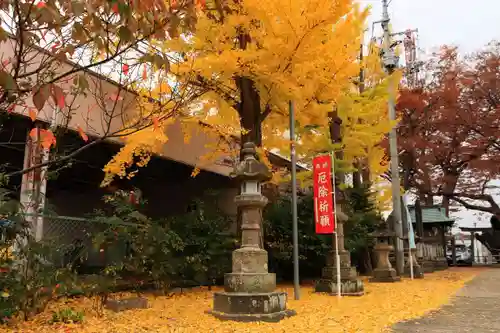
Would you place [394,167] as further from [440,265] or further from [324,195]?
[440,265]

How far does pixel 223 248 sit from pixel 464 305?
5152 millimetres

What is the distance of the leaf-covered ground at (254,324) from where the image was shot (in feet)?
17.8

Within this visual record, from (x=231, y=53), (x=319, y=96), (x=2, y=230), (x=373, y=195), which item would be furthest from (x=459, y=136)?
(x=2, y=230)

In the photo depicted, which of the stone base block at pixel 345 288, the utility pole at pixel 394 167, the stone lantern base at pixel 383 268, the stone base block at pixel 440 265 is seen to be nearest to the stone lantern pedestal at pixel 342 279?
the stone base block at pixel 345 288

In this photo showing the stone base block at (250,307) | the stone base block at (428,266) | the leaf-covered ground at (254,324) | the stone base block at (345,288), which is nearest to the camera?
the leaf-covered ground at (254,324)

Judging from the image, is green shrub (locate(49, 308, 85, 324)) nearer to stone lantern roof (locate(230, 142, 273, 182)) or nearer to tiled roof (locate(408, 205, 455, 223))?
stone lantern roof (locate(230, 142, 273, 182))

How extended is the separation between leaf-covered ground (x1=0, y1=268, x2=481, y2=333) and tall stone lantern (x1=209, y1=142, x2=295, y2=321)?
227mm

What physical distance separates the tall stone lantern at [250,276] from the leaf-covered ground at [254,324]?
227mm

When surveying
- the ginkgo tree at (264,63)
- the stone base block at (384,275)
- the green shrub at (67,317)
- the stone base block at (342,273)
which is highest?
the ginkgo tree at (264,63)

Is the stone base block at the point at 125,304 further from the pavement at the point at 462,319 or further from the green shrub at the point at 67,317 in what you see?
the pavement at the point at 462,319

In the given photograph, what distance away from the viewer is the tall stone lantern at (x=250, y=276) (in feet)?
19.7

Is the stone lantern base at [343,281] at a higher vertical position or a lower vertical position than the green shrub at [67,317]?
higher

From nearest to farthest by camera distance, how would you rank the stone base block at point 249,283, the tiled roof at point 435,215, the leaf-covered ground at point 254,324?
the leaf-covered ground at point 254,324
the stone base block at point 249,283
the tiled roof at point 435,215

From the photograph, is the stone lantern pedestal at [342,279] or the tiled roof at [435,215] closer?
the stone lantern pedestal at [342,279]
